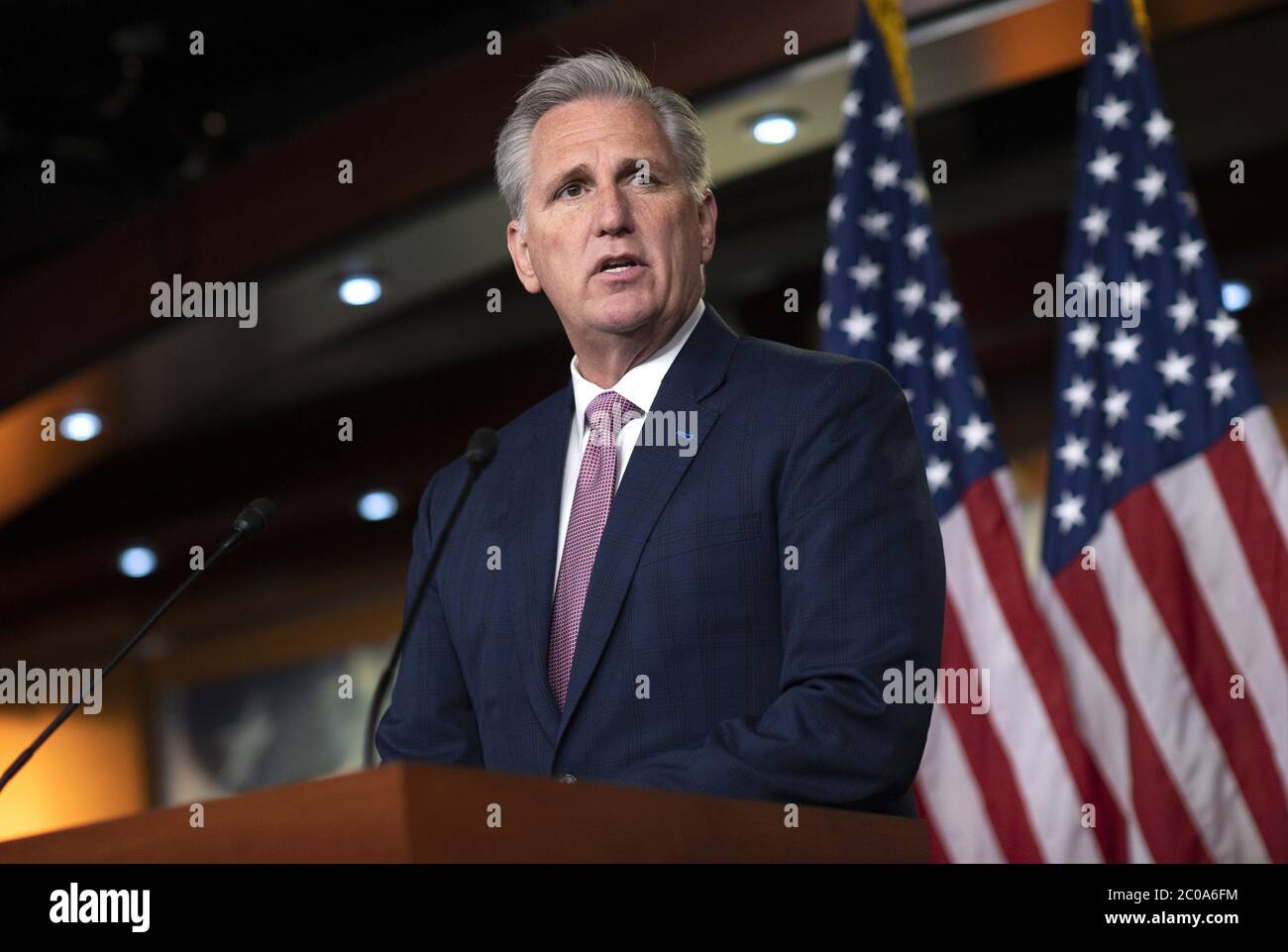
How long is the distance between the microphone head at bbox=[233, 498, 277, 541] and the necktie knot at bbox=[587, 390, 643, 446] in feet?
1.46

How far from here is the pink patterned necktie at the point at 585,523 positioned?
2000 millimetres

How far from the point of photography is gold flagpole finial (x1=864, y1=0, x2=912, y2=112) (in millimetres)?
3908

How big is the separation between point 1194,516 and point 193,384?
13.0 ft

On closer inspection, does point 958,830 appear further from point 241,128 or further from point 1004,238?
point 241,128

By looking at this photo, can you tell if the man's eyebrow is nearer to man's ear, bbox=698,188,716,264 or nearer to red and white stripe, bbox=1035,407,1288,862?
man's ear, bbox=698,188,716,264

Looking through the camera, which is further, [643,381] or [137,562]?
[137,562]

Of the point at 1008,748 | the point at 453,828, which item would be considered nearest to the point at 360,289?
the point at 1008,748

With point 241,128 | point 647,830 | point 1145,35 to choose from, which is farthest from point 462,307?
point 647,830

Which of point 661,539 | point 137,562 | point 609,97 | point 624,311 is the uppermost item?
point 137,562

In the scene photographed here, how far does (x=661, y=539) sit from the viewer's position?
1.95m

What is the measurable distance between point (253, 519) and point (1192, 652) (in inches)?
81.7

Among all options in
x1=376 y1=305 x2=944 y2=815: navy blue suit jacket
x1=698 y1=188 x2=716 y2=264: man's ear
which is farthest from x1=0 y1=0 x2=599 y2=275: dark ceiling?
x1=376 y1=305 x2=944 y2=815: navy blue suit jacket

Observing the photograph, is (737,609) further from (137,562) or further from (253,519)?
(137,562)

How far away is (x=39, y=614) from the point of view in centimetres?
808
